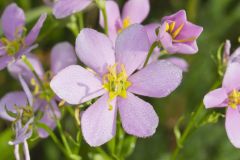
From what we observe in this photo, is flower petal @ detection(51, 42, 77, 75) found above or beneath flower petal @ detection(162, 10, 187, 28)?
beneath

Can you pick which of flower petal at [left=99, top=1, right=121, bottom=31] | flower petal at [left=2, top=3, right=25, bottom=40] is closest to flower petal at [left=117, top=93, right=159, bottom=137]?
flower petal at [left=99, top=1, right=121, bottom=31]

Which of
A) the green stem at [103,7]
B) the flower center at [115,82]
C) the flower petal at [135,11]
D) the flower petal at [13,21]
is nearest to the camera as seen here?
the flower center at [115,82]

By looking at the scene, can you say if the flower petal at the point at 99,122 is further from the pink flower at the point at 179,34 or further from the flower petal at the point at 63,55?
the flower petal at the point at 63,55

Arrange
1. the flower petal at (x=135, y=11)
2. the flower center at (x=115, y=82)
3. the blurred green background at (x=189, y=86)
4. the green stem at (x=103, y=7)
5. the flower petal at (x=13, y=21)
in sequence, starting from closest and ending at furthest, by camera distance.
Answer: the flower center at (x=115, y=82) < the green stem at (x=103, y=7) < the flower petal at (x=13, y=21) < the flower petal at (x=135, y=11) < the blurred green background at (x=189, y=86)

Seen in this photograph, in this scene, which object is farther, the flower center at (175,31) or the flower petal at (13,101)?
the flower petal at (13,101)

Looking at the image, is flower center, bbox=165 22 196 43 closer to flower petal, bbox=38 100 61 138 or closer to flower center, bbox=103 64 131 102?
flower center, bbox=103 64 131 102

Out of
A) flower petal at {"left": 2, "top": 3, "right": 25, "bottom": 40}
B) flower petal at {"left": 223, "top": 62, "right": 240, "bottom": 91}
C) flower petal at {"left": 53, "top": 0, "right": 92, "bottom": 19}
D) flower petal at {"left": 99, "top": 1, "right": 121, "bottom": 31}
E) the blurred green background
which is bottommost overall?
the blurred green background

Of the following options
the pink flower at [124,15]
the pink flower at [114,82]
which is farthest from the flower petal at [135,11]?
the pink flower at [114,82]

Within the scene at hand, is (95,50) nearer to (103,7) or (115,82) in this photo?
(115,82)

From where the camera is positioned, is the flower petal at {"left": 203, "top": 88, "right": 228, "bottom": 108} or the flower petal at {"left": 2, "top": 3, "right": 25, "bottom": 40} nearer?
the flower petal at {"left": 203, "top": 88, "right": 228, "bottom": 108}
